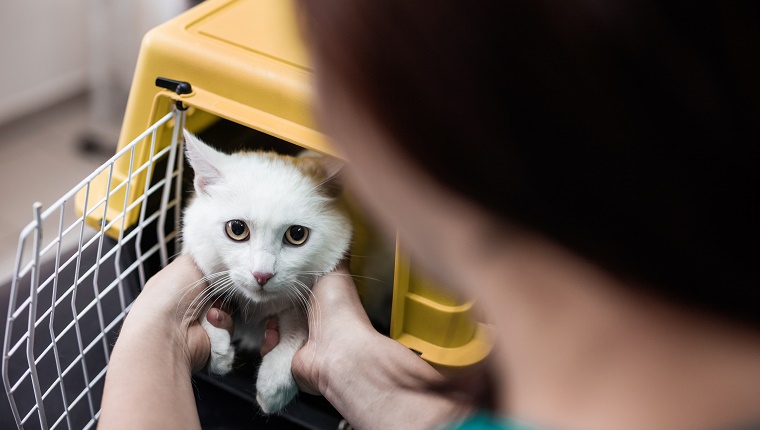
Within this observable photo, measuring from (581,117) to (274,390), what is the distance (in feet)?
2.09

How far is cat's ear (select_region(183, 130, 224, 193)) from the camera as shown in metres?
0.85

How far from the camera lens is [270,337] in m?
0.93

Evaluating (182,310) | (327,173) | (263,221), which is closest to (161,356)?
(182,310)

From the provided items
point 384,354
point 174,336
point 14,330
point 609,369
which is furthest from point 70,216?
point 609,369

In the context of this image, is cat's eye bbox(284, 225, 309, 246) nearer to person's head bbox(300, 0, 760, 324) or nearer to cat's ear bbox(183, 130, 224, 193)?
cat's ear bbox(183, 130, 224, 193)

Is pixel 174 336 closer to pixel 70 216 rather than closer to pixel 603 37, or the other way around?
pixel 603 37

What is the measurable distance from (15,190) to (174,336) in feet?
5.34

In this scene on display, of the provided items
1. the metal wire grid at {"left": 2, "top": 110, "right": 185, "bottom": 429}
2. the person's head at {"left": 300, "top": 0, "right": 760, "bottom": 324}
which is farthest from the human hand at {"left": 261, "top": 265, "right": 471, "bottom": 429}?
the person's head at {"left": 300, "top": 0, "right": 760, "bottom": 324}

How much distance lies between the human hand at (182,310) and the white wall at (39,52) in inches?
65.4

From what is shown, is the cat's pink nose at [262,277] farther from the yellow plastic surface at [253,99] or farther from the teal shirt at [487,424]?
the teal shirt at [487,424]

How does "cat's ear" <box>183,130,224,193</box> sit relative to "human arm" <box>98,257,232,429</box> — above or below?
above

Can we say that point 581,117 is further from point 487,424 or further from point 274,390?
point 274,390

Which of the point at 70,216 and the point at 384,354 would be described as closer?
the point at 384,354

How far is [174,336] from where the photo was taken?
0.85 meters
